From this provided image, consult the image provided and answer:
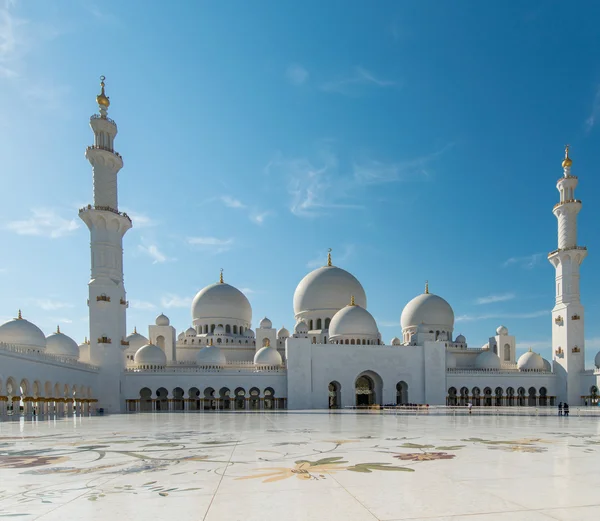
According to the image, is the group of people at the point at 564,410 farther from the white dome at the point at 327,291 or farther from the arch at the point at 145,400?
the arch at the point at 145,400

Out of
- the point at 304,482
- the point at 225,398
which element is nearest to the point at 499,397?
the point at 225,398

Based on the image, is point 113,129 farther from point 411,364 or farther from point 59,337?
point 411,364

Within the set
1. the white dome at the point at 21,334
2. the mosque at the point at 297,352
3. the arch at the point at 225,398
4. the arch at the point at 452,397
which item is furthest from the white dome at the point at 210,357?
the arch at the point at 452,397

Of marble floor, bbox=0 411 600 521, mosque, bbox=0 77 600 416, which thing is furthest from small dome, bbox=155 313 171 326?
marble floor, bbox=0 411 600 521

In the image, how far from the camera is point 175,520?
13.3 ft

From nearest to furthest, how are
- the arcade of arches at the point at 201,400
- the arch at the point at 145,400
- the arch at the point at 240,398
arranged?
the arcade of arches at the point at 201,400
the arch at the point at 145,400
the arch at the point at 240,398

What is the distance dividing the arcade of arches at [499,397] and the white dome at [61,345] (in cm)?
2909

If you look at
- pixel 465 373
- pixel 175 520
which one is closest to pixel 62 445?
pixel 175 520

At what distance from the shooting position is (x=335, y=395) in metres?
42.2

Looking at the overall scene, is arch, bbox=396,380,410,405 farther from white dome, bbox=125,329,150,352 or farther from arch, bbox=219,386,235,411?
white dome, bbox=125,329,150,352

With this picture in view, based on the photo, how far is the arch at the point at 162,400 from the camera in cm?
3822

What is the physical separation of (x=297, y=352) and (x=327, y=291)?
28.7ft

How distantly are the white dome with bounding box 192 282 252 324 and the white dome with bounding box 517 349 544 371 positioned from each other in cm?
2410

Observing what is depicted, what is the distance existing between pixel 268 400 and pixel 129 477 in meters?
36.6
